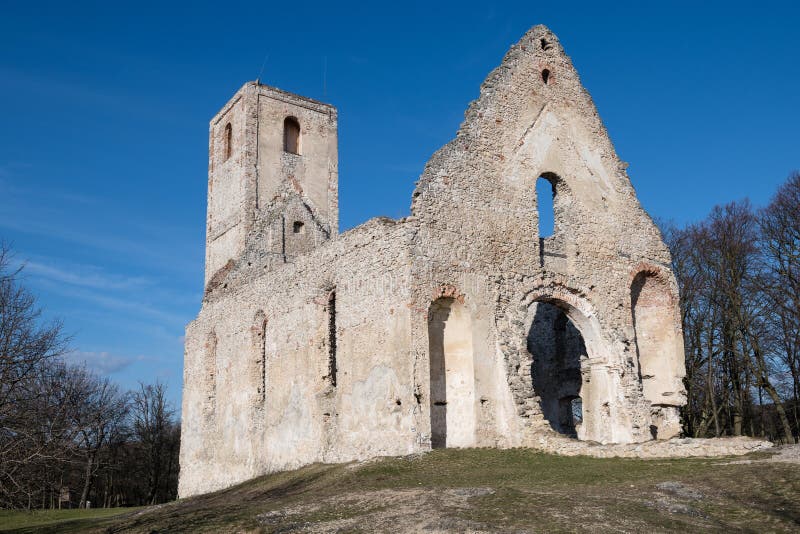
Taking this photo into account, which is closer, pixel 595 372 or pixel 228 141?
pixel 595 372

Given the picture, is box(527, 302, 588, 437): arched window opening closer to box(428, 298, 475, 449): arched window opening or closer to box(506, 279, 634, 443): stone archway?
box(506, 279, 634, 443): stone archway

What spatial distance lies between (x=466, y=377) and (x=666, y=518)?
6.29 m

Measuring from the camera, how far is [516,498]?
33.8 feet

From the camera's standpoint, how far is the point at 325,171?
95.2ft

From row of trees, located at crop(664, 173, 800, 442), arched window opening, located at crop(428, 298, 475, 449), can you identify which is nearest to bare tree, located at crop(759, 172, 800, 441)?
row of trees, located at crop(664, 173, 800, 442)

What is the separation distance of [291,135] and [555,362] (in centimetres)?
1345

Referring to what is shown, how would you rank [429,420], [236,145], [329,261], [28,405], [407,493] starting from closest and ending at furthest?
1. [407,493]
2. [28,405]
3. [429,420]
4. [329,261]
5. [236,145]

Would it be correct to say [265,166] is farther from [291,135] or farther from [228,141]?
[228,141]

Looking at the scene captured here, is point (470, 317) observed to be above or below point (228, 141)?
below

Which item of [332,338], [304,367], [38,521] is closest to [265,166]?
[304,367]

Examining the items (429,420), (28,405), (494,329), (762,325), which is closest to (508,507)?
(429,420)

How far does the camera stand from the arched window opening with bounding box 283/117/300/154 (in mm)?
28781

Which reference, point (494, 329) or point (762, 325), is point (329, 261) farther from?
point (762, 325)

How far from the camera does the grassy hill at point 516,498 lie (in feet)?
30.1
